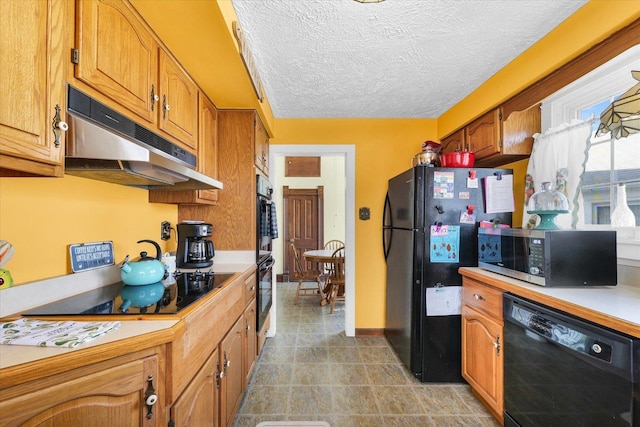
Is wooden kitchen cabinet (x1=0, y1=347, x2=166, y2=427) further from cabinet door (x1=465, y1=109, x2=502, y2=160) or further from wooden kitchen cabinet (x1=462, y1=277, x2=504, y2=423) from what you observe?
cabinet door (x1=465, y1=109, x2=502, y2=160)

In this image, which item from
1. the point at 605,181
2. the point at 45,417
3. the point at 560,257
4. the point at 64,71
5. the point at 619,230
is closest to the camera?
the point at 45,417

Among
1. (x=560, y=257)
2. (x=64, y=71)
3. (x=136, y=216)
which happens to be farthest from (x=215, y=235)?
(x=560, y=257)

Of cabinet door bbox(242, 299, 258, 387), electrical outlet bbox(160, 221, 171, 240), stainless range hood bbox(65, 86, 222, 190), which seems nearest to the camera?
stainless range hood bbox(65, 86, 222, 190)

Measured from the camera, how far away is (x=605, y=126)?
122cm

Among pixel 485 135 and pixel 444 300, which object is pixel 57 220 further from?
pixel 485 135

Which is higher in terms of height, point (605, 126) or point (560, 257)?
point (605, 126)

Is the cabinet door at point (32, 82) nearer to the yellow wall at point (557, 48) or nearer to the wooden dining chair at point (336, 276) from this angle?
the yellow wall at point (557, 48)

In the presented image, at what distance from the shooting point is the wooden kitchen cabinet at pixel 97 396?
0.61 metres

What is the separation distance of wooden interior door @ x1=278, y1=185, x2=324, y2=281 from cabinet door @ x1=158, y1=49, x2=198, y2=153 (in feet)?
11.8

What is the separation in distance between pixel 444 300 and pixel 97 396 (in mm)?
2048

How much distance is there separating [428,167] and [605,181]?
102 centimetres

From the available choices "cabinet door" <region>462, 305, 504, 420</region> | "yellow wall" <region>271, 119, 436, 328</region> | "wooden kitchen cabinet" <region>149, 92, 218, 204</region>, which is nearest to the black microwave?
"cabinet door" <region>462, 305, 504, 420</region>

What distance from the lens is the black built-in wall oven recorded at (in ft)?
7.11

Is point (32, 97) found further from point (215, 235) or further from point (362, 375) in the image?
point (362, 375)
